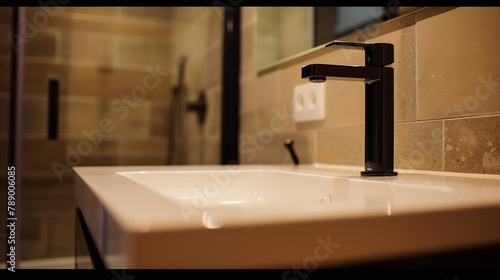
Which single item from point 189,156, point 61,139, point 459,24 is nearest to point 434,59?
point 459,24

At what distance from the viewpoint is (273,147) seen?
1305 mm

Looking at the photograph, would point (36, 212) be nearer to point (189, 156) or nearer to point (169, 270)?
point (189, 156)

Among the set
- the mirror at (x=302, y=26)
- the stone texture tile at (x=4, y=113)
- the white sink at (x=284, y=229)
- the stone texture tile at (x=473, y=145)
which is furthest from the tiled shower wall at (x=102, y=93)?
the white sink at (x=284, y=229)

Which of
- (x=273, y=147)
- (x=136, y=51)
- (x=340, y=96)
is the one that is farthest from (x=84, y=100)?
(x=340, y=96)

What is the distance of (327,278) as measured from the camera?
324 millimetres

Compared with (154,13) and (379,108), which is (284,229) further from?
(154,13)

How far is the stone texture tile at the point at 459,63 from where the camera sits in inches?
25.3

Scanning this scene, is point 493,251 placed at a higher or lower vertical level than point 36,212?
higher

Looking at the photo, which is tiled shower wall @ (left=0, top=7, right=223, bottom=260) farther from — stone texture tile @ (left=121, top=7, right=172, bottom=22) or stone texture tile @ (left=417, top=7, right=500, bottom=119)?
stone texture tile @ (left=417, top=7, right=500, bottom=119)

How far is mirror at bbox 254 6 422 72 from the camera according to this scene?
95cm

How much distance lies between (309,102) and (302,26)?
0.25 metres

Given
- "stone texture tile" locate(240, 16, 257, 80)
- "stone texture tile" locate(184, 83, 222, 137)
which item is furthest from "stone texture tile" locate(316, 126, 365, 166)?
"stone texture tile" locate(184, 83, 222, 137)

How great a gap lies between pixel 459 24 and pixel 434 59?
70mm

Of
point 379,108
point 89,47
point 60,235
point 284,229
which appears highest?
point 89,47
